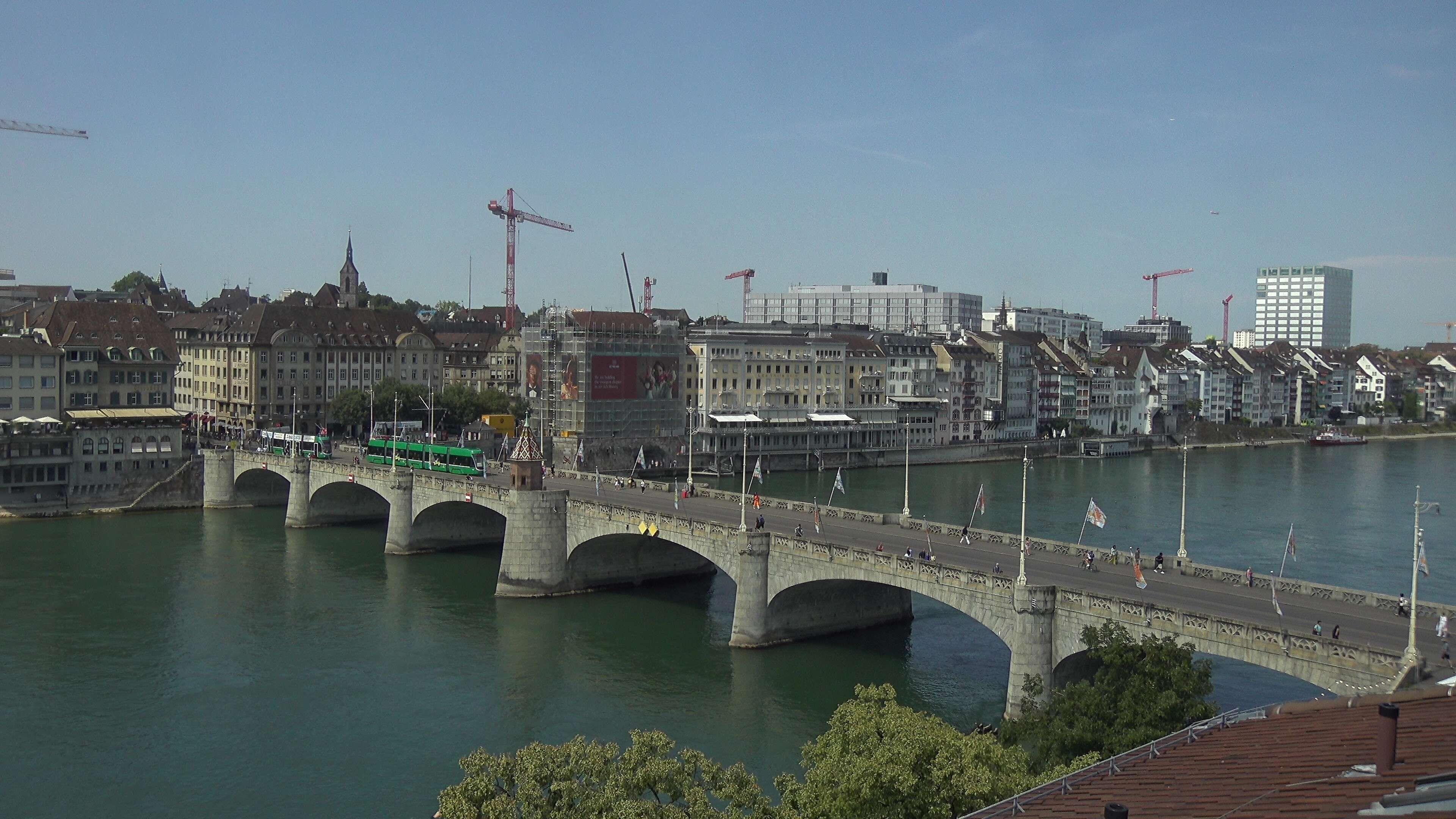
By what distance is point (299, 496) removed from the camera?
268 feet

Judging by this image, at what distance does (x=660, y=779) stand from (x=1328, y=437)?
18235 centimetres

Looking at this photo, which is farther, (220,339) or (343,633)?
(220,339)

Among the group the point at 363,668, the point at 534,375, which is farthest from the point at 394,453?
the point at 534,375

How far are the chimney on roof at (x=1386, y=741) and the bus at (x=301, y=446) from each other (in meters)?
79.8

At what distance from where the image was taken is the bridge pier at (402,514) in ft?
236

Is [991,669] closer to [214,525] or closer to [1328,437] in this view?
[214,525]

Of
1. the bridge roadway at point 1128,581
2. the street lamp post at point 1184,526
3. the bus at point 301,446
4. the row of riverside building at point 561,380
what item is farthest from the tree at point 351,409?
the street lamp post at point 1184,526

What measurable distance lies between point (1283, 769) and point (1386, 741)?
67.9 inches

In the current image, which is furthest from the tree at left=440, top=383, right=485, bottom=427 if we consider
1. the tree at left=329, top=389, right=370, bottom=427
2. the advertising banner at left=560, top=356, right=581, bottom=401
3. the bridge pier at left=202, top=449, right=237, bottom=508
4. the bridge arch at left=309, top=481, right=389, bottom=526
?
the bridge arch at left=309, top=481, right=389, bottom=526

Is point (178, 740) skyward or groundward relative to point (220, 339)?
groundward

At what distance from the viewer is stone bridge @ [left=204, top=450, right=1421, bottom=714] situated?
3406 cm

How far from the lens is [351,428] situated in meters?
126

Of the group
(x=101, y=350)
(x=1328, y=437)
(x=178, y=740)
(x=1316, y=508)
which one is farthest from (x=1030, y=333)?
(x=178, y=740)

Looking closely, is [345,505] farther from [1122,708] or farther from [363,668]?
[1122,708]
